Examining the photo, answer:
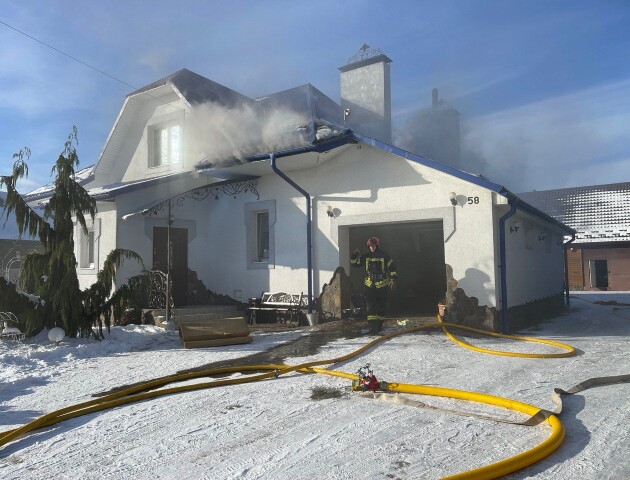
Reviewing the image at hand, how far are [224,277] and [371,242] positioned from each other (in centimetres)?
494

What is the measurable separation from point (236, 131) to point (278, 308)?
5539 mm

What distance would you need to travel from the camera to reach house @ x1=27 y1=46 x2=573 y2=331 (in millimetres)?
9938

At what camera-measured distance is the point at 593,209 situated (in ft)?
95.6

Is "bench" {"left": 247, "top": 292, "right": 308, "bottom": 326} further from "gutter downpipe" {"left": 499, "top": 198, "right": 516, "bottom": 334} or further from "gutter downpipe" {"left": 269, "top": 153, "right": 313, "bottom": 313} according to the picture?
"gutter downpipe" {"left": 499, "top": 198, "right": 516, "bottom": 334}

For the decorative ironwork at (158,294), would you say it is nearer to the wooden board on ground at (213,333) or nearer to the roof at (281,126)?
the roof at (281,126)

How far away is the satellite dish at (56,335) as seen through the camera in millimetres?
8312

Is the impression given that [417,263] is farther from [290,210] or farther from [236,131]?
[236,131]

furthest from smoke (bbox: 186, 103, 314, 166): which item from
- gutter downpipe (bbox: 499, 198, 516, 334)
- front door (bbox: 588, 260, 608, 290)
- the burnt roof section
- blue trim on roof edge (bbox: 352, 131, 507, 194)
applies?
front door (bbox: 588, 260, 608, 290)

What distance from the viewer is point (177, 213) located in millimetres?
12992

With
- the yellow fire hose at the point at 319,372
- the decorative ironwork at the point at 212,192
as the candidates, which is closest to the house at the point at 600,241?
the decorative ironwork at the point at 212,192

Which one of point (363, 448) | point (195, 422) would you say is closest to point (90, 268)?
point (195, 422)

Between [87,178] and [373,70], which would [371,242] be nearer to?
[87,178]

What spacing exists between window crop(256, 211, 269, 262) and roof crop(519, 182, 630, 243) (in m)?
20.1

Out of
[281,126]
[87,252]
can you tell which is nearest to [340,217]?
[281,126]
